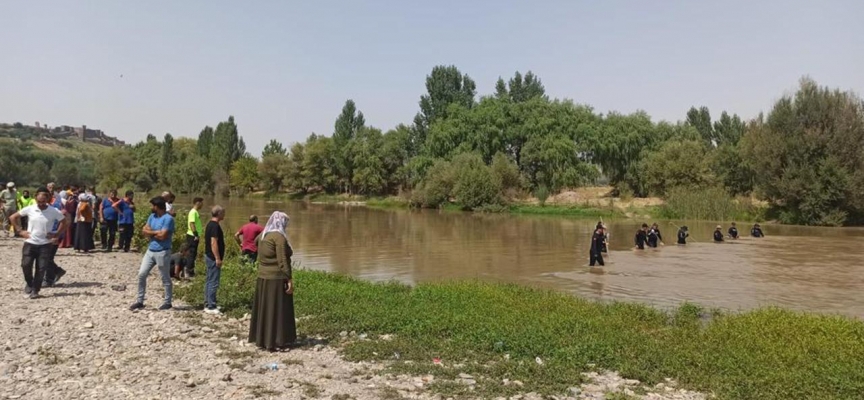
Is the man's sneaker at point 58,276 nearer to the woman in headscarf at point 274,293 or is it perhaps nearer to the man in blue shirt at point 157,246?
the man in blue shirt at point 157,246

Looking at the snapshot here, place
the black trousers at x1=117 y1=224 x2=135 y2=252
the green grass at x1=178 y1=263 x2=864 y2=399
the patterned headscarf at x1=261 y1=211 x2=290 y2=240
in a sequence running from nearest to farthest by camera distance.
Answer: the green grass at x1=178 y1=263 x2=864 y2=399 < the patterned headscarf at x1=261 y1=211 x2=290 y2=240 < the black trousers at x1=117 y1=224 x2=135 y2=252

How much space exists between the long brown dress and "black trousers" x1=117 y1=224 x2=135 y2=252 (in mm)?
13139

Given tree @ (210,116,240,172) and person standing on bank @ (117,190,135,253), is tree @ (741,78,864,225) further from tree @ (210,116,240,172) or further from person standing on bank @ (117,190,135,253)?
tree @ (210,116,240,172)

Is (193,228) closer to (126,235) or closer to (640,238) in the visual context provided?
(126,235)

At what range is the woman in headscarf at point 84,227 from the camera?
18281 mm

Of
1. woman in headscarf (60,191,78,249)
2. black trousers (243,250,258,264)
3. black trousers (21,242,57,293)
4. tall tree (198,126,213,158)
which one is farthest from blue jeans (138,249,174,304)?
tall tree (198,126,213,158)

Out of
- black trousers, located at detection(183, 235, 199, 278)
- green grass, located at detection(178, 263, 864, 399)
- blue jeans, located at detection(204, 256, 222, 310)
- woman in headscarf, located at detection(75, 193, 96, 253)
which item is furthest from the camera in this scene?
woman in headscarf, located at detection(75, 193, 96, 253)

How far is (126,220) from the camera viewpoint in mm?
19562

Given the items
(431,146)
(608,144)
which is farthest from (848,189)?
(431,146)

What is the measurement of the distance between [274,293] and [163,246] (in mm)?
3424

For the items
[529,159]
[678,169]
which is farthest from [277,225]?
[529,159]

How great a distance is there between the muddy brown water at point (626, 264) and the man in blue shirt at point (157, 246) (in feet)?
29.3

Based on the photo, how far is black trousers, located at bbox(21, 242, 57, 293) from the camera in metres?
11.6

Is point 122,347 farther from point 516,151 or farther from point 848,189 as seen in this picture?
point 516,151
